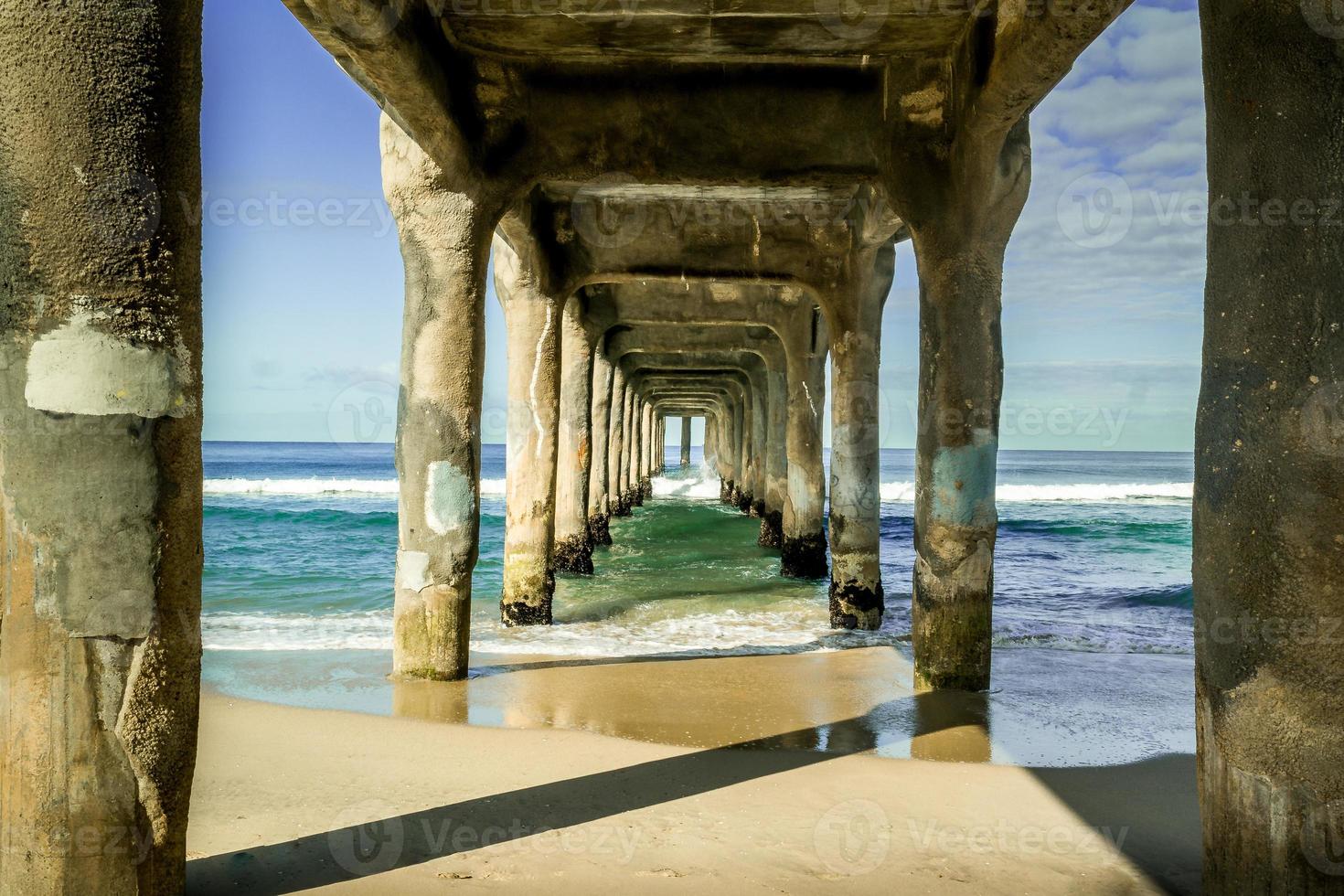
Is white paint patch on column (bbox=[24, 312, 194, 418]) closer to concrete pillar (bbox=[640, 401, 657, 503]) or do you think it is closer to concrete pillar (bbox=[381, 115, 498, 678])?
concrete pillar (bbox=[381, 115, 498, 678])

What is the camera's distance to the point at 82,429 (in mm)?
2355

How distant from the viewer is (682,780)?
408cm

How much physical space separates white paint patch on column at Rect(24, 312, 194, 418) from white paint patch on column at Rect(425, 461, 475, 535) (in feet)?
11.1

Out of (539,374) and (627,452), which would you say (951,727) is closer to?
(539,374)

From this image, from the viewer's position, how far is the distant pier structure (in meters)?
2.33

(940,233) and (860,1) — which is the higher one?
(860,1)

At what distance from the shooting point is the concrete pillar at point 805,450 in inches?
482

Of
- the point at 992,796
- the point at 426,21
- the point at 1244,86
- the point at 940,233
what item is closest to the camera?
the point at 1244,86

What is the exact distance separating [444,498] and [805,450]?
702 cm

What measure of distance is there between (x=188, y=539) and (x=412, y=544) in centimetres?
336

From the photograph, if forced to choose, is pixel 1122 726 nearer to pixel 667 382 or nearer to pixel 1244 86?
pixel 1244 86

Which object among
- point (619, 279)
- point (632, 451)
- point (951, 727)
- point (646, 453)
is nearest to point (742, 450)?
point (632, 451)

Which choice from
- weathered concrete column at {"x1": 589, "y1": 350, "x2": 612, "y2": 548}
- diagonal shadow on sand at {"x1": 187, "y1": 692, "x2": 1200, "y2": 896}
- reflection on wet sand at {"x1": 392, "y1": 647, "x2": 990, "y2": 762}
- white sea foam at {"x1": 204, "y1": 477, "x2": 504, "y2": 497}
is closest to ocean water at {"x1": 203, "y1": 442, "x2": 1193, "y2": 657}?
weathered concrete column at {"x1": 589, "y1": 350, "x2": 612, "y2": 548}

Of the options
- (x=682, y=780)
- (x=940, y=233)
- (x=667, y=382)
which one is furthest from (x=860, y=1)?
(x=667, y=382)
